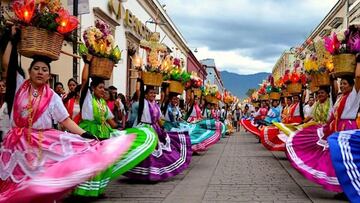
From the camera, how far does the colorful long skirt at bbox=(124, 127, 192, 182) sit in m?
8.96

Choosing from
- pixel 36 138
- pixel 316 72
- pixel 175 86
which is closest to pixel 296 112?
→ pixel 175 86

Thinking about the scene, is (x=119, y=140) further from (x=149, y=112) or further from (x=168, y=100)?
(x=168, y=100)

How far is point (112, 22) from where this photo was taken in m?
20.4

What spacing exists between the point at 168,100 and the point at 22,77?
593 centimetres

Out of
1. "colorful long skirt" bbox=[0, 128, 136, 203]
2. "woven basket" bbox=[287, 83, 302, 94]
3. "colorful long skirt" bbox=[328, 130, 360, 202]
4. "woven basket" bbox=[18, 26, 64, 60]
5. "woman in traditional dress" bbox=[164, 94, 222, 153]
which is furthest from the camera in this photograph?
"woven basket" bbox=[287, 83, 302, 94]

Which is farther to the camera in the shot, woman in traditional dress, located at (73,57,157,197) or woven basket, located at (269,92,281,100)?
woven basket, located at (269,92,281,100)

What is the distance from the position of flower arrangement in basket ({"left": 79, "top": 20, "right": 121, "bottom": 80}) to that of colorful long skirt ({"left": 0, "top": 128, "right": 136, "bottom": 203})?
222 cm

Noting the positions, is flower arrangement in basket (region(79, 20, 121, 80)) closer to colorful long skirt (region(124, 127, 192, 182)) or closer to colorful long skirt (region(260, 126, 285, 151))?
colorful long skirt (region(124, 127, 192, 182))

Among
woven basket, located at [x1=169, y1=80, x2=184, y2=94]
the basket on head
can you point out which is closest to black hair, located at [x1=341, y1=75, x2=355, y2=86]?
the basket on head

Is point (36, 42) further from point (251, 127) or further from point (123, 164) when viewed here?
point (251, 127)

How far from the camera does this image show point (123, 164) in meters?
7.24

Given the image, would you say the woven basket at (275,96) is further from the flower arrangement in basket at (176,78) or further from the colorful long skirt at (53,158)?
the colorful long skirt at (53,158)

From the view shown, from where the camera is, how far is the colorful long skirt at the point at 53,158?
14.0ft

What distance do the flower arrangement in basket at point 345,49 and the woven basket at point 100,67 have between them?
9.83 ft
